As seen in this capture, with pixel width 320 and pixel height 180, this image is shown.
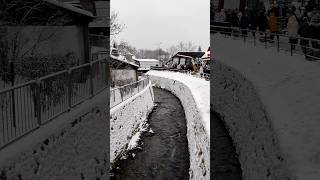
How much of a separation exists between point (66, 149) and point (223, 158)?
19.2ft

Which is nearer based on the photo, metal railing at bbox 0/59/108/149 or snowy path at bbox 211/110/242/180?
metal railing at bbox 0/59/108/149

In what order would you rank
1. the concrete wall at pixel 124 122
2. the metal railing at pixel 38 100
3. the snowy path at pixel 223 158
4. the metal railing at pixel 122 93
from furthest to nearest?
the metal railing at pixel 122 93 < the concrete wall at pixel 124 122 < the snowy path at pixel 223 158 < the metal railing at pixel 38 100

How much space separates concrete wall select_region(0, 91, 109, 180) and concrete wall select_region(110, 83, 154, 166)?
4.45 feet

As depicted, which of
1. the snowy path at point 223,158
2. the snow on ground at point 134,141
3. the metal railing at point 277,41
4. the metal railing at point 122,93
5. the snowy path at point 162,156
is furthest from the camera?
the snow on ground at point 134,141

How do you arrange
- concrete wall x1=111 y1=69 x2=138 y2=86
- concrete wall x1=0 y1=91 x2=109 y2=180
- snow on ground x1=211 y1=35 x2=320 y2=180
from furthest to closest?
concrete wall x1=111 y1=69 x2=138 y2=86 → snow on ground x1=211 y1=35 x2=320 y2=180 → concrete wall x1=0 y1=91 x2=109 y2=180

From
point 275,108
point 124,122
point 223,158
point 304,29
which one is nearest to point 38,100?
point 275,108

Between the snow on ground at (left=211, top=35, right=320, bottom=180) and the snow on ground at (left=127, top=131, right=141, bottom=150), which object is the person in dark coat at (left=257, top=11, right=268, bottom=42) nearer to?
the snow on ground at (left=211, top=35, right=320, bottom=180)

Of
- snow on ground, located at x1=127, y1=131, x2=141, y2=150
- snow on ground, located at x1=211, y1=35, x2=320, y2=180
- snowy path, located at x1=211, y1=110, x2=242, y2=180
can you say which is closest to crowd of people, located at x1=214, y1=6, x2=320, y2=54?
snow on ground, located at x1=211, y1=35, x2=320, y2=180

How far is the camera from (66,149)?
786 cm

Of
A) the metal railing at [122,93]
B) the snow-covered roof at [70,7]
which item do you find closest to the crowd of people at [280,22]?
the metal railing at [122,93]

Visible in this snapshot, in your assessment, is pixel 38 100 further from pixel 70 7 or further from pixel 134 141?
pixel 134 141

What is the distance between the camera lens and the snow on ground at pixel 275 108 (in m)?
6.13

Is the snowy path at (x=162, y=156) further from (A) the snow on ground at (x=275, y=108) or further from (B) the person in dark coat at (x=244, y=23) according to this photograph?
(B) the person in dark coat at (x=244, y=23)

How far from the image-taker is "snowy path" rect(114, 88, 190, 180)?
13352 mm
